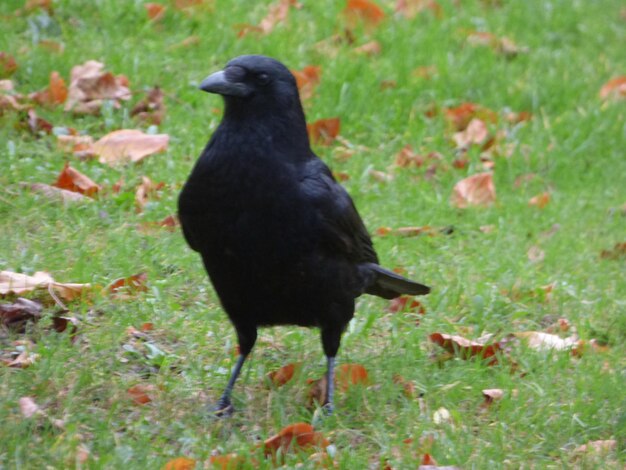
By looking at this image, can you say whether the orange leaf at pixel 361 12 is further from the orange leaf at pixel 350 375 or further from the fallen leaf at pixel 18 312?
the fallen leaf at pixel 18 312

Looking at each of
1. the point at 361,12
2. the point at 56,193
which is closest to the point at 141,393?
the point at 56,193

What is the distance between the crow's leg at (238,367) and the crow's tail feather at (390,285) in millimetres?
589

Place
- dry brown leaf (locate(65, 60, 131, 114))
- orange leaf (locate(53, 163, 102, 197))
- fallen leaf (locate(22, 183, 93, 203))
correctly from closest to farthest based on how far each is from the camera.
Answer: fallen leaf (locate(22, 183, 93, 203)) < orange leaf (locate(53, 163, 102, 197)) < dry brown leaf (locate(65, 60, 131, 114))

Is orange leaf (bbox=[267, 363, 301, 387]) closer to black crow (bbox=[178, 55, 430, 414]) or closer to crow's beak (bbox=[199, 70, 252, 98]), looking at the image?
black crow (bbox=[178, 55, 430, 414])

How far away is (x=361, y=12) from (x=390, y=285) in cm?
371

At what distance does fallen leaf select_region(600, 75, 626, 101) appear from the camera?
755 centimetres

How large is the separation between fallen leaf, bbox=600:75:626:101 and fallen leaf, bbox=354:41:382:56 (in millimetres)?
1639

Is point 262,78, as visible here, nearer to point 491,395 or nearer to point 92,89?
point 491,395

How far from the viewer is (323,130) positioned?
6422 mm

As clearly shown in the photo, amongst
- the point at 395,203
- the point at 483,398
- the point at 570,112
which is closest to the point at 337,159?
the point at 395,203

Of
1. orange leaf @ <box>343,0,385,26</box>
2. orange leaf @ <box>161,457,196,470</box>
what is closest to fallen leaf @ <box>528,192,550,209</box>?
orange leaf @ <box>343,0,385,26</box>

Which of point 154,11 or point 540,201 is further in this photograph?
point 154,11

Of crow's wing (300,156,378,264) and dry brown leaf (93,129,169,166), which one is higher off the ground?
crow's wing (300,156,378,264)

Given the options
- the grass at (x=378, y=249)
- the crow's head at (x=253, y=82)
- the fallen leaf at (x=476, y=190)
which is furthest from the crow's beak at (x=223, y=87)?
the fallen leaf at (x=476, y=190)
